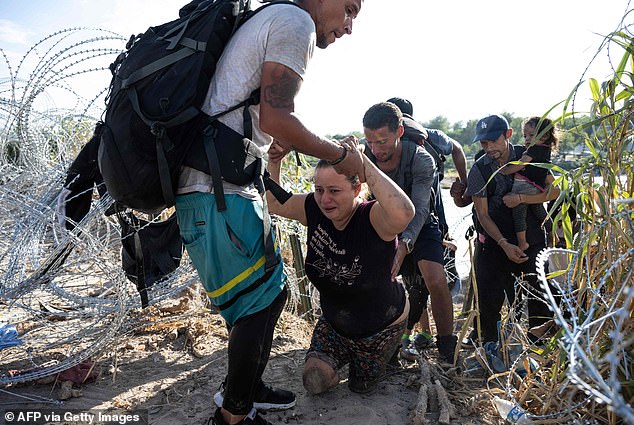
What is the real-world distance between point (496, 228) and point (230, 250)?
8.61ft

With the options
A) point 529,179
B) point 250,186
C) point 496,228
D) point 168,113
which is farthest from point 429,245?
point 168,113

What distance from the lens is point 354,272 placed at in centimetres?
283

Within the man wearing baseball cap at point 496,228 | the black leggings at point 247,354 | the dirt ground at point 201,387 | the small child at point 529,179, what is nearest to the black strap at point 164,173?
the black leggings at point 247,354

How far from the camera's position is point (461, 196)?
461 cm

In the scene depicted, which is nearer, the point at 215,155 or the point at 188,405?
the point at 215,155

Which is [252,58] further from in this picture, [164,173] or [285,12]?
[164,173]

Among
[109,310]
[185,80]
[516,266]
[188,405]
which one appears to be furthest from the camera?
[516,266]

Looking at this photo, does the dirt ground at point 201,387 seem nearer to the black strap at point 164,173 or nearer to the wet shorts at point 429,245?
the wet shorts at point 429,245

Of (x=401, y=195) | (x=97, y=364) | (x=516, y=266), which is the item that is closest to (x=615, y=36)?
(x=401, y=195)

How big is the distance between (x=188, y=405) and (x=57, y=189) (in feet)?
4.50

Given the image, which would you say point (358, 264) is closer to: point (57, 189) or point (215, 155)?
point (215, 155)

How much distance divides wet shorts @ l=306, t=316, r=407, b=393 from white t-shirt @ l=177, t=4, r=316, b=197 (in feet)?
4.02

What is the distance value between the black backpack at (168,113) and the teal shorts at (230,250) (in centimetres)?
9

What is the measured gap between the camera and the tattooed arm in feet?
6.48
